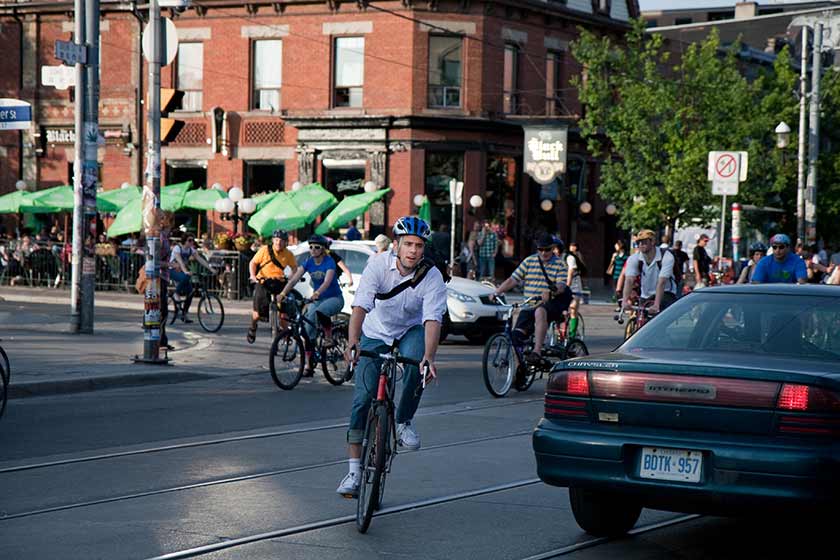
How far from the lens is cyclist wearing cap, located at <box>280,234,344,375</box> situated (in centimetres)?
1605

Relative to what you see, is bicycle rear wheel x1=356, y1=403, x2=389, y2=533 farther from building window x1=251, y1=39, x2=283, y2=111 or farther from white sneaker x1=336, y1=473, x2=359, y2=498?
building window x1=251, y1=39, x2=283, y2=111

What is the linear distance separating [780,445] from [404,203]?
32522 mm

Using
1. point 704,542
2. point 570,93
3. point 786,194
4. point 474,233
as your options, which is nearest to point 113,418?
point 704,542

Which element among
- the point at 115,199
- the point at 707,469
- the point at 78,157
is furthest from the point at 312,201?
the point at 707,469

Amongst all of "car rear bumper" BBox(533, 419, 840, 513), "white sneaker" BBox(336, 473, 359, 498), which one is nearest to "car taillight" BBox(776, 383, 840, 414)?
"car rear bumper" BBox(533, 419, 840, 513)

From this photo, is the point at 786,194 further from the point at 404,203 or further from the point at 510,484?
the point at 510,484

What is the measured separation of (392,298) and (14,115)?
8.20 m

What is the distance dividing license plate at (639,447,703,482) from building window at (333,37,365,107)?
33.5 metres

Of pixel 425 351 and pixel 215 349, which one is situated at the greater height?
pixel 425 351

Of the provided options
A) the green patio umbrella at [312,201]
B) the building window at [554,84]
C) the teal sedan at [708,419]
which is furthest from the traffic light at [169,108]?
the building window at [554,84]

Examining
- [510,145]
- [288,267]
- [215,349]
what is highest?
[510,145]

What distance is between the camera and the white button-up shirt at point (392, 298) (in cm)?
824

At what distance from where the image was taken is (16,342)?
19000mm

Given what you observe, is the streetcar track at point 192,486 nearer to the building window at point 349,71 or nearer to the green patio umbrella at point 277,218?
the green patio umbrella at point 277,218
